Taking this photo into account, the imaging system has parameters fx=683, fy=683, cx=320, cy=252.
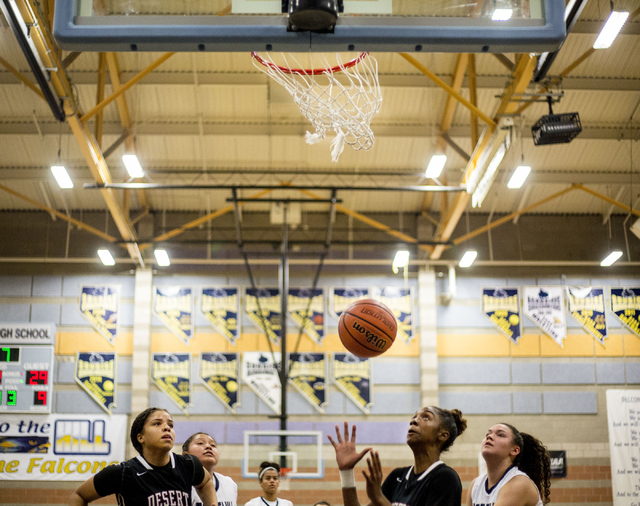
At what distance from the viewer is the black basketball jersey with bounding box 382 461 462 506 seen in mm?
3254

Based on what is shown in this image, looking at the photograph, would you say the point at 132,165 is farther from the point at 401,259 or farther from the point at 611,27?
the point at 611,27

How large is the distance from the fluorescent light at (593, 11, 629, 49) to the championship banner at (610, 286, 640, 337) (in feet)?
24.2

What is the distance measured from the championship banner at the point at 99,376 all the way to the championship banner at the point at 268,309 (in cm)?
273

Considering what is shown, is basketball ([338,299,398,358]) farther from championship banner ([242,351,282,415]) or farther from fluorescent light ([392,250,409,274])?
championship banner ([242,351,282,415])

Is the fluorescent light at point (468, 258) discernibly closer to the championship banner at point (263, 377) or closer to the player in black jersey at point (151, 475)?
the championship banner at point (263, 377)

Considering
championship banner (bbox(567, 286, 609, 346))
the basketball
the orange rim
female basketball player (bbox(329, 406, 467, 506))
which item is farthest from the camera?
championship banner (bbox(567, 286, 609, 346))

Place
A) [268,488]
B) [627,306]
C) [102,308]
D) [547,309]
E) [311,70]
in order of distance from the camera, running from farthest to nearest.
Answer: [627,306] → [547,309] → [102,308] → [268,488] → [311,70]

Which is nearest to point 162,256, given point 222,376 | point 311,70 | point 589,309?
point 222,376

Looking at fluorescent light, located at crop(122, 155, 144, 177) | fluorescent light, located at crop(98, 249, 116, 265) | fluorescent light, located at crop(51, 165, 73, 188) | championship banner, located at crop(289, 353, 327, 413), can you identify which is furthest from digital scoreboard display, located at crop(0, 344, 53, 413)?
fluorescent light, located at crop(122, 155, 144, 177)

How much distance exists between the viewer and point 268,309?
13281 mm

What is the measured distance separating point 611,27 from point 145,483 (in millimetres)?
6557

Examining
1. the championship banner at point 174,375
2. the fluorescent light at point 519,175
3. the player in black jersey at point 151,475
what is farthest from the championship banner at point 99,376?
the player in black jersey at point 151,475

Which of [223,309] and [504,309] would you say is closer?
[223,309]

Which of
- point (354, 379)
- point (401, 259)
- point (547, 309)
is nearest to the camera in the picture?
point (401, 259)
